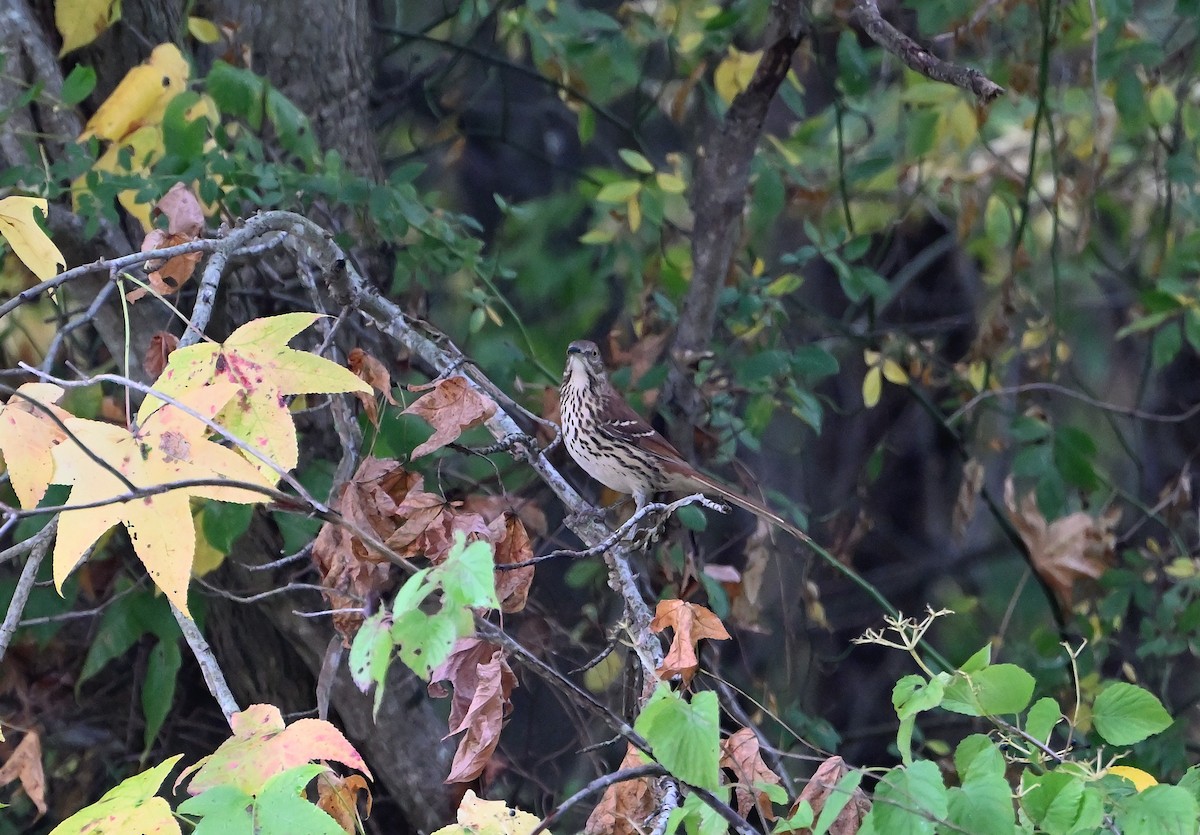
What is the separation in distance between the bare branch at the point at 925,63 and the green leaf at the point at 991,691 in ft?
3.95

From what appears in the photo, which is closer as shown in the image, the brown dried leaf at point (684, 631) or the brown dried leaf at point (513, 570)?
the brown dried leaf at point (684, 631)

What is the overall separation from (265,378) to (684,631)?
0.76 metres

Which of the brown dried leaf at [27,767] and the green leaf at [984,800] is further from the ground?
the green leaf at [984,800]

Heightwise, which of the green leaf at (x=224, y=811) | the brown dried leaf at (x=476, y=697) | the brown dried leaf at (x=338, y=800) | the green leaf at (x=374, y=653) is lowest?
the brown dried leaf at (x=338, y=800)

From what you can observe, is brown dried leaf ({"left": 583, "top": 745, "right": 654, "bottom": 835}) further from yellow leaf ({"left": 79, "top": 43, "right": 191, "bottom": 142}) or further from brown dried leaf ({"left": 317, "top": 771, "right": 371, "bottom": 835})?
yellow leaf ({"left": 79, "top": 43, "right": 191, "bottom": 142})

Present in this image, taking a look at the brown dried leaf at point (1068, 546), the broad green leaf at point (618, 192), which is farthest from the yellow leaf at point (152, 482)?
the brown dried leaf at point (1068, 546)

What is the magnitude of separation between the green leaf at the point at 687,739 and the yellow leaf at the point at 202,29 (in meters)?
2.72

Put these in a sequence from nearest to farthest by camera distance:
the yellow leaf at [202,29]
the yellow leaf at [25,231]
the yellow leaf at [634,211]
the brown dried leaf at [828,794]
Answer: the brown dried leaf at [828,794]
the yellow leaf at [25,231]
the yellow leaf at [202,29]
the yellow leaf at [634,211]

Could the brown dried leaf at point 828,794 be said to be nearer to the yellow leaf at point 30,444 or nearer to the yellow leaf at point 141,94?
the yellow leaf at point 30,444

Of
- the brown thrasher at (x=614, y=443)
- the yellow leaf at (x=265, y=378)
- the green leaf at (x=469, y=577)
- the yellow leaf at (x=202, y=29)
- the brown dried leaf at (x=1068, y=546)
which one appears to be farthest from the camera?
the brown dried leaf at (x=1068, y=546)

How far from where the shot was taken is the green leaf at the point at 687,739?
4.41 ft

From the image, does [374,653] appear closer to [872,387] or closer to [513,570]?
[513,570]

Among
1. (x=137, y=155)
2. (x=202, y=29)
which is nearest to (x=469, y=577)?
(x=137, y=155)

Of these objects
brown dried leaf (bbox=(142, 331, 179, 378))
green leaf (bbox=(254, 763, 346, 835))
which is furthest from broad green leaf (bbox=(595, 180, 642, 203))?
green leaf (bbox=(254, 763, 346, 835))
